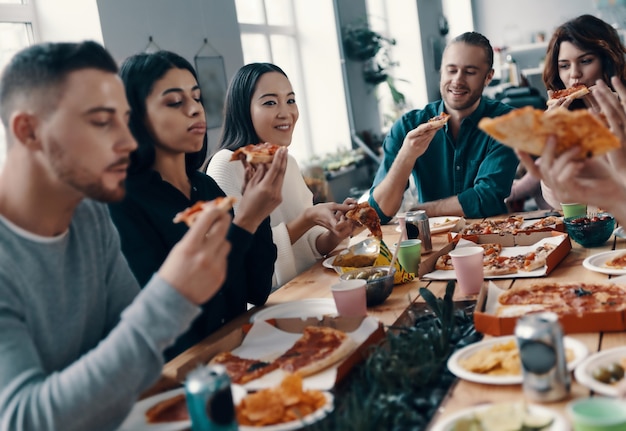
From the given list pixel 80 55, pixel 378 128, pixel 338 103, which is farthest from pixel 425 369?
pixel 378 128

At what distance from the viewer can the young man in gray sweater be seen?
3.93 feet

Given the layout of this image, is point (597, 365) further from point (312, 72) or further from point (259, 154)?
point (312, 72)

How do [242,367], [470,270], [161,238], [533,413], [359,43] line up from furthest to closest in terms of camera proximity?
1. [359,43]
2. [161,238]
3. [470,270]
4. [242,367]
5. [533,413]

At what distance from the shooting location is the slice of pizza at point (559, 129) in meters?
1.41

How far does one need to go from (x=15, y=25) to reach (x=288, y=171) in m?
1.70

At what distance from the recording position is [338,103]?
7.07 metres

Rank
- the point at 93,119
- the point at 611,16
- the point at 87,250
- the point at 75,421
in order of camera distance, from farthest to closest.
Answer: the point at 611,16 < the point at 87,250 < the point at 93,119 < the point at 75,421

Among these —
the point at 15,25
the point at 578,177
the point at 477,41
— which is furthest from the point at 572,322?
the point at 15,25

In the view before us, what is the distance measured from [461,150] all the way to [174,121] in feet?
6.41

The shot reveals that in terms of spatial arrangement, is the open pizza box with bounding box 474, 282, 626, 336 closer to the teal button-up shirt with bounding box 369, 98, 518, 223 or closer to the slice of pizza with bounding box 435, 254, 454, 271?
the slice of pizza with bounding box 435, 254, 454, 271

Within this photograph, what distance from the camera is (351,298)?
1.85 m

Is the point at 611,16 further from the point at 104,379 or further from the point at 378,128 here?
the point at 104,379

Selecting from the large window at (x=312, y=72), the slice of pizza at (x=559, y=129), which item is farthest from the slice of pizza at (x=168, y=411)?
the large window at (x=312, y=72)

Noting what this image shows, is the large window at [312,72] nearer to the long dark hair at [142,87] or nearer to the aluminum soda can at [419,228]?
the aluminum soda can at [419,228]
